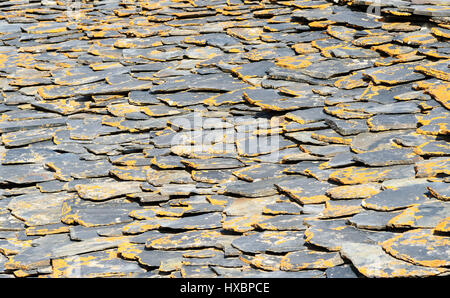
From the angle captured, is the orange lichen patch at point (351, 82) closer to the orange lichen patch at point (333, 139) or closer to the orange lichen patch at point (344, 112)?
the orange lichen patch at point (344, 112)

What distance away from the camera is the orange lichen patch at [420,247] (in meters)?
3.54

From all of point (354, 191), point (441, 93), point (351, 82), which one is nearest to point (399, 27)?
point (351, 82)

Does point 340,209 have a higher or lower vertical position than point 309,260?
higher

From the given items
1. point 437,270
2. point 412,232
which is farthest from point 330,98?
point 437,270

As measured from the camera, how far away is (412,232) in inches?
150

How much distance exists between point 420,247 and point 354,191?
798mm

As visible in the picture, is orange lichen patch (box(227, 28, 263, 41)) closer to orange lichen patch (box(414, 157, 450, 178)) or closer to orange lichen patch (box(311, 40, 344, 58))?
orange lichen patch (box(311, 40, 344, 58))

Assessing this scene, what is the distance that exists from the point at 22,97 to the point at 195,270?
3336 mm

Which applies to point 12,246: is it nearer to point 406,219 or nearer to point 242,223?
point 242,223

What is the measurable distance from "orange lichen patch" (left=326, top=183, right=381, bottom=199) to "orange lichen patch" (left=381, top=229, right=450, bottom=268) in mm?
563

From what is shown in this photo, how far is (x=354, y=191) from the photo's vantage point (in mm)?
4402

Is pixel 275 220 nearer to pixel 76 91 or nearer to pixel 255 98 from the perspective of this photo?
pixel 255 98

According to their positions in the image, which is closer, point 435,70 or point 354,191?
point 354,191

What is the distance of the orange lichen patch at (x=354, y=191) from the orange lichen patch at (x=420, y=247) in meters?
0.56
